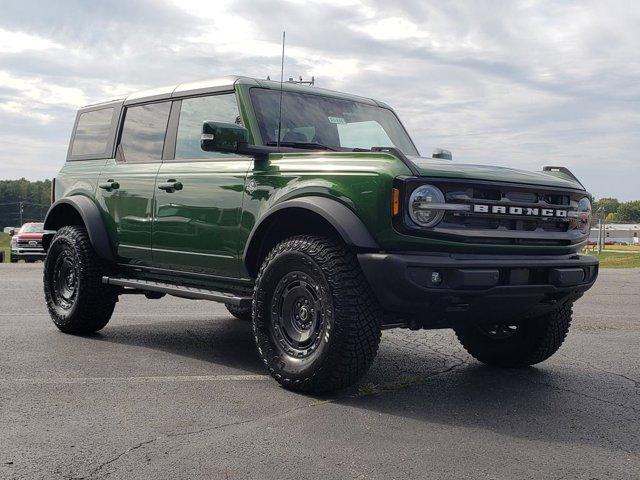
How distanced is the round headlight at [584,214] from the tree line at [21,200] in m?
132

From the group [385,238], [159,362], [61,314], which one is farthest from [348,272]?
[61,314]

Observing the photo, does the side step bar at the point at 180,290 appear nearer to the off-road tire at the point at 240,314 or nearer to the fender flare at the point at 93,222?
the fender flare at the point at 93,222

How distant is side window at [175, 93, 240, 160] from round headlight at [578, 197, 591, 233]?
2521 millimetres

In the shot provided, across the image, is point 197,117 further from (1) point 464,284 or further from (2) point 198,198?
(1) point 464,284

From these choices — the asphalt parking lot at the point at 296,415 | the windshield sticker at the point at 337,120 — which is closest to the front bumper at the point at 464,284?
the asphalt parking lot at the point at 296,415

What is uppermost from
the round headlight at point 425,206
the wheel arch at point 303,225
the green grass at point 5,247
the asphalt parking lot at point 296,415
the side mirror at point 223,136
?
the side mirror at point 223,136

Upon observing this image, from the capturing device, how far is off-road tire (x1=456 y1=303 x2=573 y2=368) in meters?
5.61

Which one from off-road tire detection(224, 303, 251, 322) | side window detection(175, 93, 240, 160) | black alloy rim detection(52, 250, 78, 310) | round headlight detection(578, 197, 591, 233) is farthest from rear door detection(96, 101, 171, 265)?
round headlight detection(578, 197, 591, 233)

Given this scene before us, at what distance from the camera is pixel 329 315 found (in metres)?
4.58

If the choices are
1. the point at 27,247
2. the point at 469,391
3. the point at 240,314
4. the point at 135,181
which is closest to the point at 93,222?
the point at 135,181

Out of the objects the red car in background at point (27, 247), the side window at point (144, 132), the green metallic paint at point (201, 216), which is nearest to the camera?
the green metallic paint at point (201, 216)

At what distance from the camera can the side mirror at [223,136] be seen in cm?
503

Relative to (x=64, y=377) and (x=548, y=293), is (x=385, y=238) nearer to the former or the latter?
(x=548, y=293)

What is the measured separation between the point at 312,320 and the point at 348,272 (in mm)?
442
